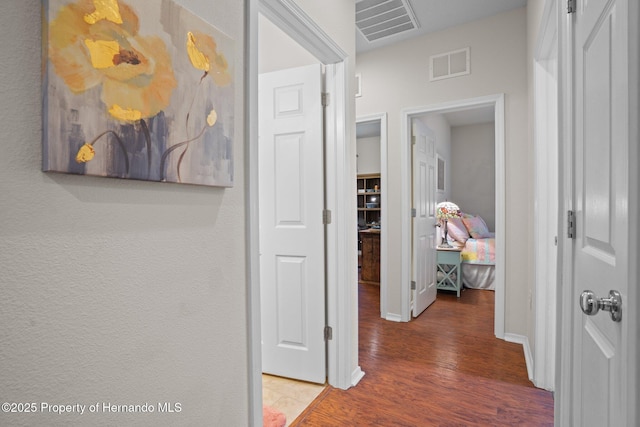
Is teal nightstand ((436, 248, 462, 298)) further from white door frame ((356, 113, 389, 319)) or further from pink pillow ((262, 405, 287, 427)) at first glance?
pink pillow ((262, 405, 287, 427))

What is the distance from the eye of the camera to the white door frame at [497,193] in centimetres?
295

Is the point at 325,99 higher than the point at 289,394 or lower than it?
higher

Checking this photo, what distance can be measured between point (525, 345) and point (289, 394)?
6.29ft

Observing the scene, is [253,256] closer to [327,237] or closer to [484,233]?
[327,237]

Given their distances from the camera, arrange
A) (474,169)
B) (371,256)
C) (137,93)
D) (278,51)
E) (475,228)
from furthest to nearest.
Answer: (474,169) → (475,228) → (371,256) → (278,51) → (137,93)

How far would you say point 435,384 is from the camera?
2.21 m

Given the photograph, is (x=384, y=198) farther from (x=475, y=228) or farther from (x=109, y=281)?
(x=109, y=281)

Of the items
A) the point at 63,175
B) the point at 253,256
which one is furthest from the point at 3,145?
the point at 253,256

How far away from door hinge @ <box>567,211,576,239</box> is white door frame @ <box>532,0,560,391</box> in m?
0.96

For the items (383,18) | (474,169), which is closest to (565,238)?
(383,18)

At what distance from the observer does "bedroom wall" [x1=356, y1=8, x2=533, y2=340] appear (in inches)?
113

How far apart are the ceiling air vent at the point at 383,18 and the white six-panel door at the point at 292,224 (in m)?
1.11

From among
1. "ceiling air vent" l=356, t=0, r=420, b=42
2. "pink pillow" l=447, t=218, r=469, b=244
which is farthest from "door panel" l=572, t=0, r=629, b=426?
"pink pillow" l=447, t=218, r=469, b=244

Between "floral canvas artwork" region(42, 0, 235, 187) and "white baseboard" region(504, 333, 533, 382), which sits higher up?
"floral canvas artwork" region(42, 0, 235, 187)
